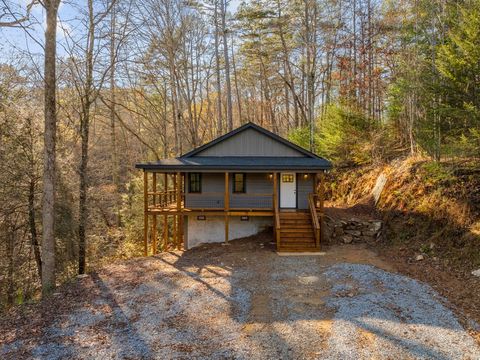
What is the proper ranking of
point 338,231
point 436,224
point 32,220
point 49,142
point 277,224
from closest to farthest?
point 49,142 < point 436,224 < point 277,224 < point 32,220 < point 338,231

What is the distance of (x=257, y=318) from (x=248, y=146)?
904 cm

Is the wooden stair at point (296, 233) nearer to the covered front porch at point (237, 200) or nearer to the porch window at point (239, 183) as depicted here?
the covered front porch at point (237, 200)

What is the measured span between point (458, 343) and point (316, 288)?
10.6 feet

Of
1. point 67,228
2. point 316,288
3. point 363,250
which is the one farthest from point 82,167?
point 363,250

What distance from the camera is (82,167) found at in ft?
41.3

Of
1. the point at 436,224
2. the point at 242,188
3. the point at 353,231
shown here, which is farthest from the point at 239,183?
the point at 436,224

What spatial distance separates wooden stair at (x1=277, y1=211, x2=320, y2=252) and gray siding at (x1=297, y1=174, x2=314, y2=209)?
812 mm

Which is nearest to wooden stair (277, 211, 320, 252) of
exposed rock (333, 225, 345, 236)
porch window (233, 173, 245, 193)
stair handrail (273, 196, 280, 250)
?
stair handrail (273, 196, 280, 250)

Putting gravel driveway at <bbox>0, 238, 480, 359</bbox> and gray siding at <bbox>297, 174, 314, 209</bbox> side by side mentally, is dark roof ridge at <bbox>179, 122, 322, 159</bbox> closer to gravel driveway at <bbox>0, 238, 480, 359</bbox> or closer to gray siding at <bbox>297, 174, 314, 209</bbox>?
gray siding at <bbox>297, 174, 314, 209</bbox>

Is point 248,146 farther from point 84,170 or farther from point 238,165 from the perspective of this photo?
point 84,170

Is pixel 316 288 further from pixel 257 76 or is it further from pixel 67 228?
pixel 257 76

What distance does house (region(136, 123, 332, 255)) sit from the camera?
12.7 meters

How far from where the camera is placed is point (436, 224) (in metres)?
10.5

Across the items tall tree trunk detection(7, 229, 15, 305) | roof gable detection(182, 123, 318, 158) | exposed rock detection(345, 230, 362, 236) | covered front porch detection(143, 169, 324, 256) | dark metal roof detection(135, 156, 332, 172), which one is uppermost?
roof gable detection(182, 123, 318, 158)
